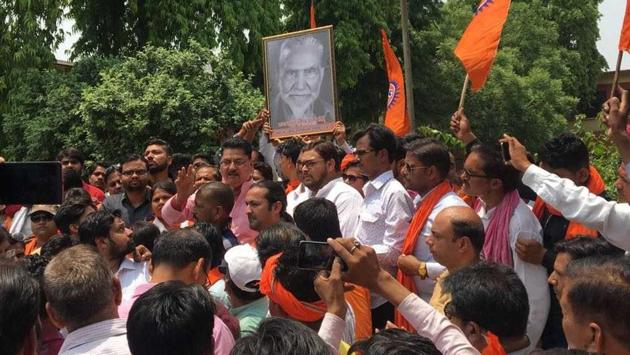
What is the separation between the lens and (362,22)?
2498 centimetres

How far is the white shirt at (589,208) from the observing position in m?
3.51

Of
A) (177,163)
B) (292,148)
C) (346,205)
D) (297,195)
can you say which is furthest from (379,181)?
(177,163)

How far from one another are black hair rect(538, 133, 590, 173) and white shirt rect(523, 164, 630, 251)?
98 centimetres

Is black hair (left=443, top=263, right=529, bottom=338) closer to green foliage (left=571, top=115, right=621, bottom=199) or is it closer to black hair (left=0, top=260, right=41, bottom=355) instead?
black hair (left=0, top=260, right=41, bottom=355)

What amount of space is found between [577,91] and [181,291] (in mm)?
39287

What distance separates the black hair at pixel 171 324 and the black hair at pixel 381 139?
286 cm

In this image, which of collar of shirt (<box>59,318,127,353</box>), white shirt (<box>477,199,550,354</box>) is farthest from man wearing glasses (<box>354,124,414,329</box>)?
collar of shirt (<box>59,318,127,353</box>)

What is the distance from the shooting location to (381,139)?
17.7 feet

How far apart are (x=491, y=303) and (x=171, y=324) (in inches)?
46.0

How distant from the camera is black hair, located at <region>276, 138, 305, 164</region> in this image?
7.51m

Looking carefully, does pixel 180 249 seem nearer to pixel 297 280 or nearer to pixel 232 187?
pixel 297 280

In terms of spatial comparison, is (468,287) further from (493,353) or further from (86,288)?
(86,288)

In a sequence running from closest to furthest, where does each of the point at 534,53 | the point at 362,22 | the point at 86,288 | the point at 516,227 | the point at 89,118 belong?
1. the point at 86,288
2. the point at 516,227
3. the point at 89,118
4. the point at 362,22
5. the point at 534,53

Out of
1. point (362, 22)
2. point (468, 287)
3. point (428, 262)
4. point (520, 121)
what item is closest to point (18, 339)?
point (468, 287)
